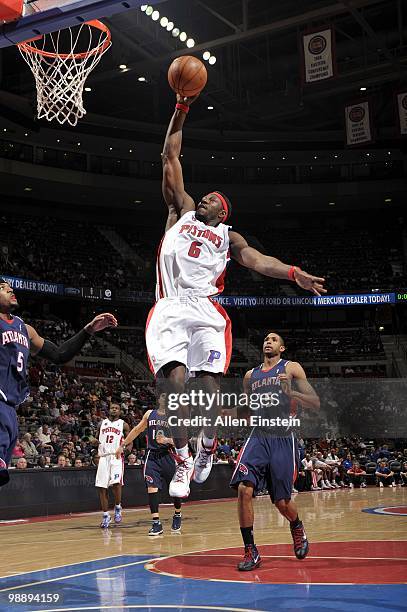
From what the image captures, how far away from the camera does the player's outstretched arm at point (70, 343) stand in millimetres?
5781

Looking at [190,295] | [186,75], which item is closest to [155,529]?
[190,295]

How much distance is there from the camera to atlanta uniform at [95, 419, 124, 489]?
12578mm

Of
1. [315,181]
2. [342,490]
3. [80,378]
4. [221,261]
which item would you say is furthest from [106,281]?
[221,261]

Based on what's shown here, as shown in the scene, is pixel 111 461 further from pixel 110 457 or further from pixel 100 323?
pixel 100 323

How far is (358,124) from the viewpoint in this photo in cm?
2214

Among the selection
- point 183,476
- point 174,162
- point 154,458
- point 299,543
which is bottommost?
point 299,543

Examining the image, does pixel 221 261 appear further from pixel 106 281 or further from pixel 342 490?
pixel 106 281

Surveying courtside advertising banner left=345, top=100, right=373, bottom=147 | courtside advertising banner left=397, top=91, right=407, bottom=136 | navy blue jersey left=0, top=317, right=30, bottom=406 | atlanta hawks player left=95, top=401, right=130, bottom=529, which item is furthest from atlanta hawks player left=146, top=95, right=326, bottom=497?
courtside advertising banner left=345, top=100, right=373, bottom=147

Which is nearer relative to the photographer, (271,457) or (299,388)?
(299,388)

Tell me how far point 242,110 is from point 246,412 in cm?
2124

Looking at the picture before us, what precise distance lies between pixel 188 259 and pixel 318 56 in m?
14.9

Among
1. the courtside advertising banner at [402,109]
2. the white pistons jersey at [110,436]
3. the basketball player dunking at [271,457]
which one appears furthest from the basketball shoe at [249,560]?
the courtside advertising banner at [402,109]

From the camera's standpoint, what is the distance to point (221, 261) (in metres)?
5.23

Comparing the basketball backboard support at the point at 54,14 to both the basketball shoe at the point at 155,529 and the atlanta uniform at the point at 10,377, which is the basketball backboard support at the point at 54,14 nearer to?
the atlanta uniform at the point at 10,377
